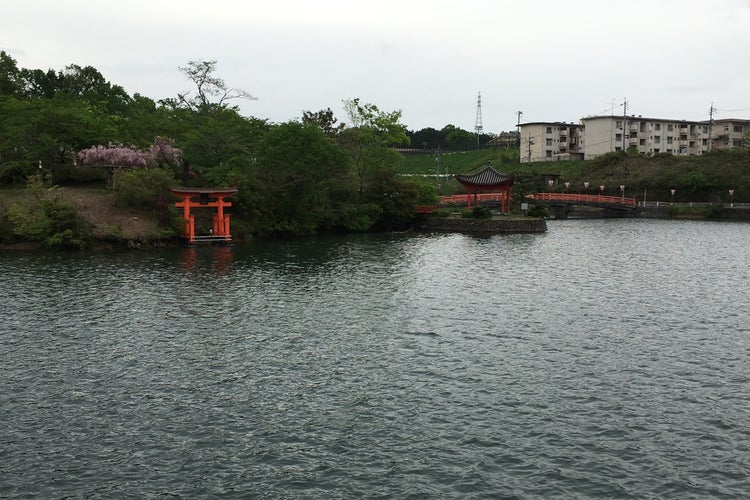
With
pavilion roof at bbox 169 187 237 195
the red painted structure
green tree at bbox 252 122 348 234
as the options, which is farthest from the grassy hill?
pavilion roof at bbox 169 187 237 195

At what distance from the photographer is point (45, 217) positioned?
164 ft

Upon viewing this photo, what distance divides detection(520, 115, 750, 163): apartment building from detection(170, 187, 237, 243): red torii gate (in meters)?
97.4

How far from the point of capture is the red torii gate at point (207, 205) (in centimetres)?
5488

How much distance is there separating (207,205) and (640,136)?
363 feet

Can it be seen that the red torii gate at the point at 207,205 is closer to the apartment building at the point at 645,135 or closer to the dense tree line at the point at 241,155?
the dense tree line at the point at 241,155

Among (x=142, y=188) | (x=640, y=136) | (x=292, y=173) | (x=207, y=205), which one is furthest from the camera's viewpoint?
(x=640, y=136)

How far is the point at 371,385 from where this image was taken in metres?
20.0

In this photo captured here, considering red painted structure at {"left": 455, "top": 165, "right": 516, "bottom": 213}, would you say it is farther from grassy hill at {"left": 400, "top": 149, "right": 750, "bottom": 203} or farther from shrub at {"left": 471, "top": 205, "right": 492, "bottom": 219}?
grassy hill at {"left": 400, "top": 149, "right": 750, "bottom": 203}

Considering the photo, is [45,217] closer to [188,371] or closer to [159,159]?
[159,159]

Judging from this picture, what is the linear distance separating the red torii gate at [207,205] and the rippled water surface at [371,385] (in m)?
15.5

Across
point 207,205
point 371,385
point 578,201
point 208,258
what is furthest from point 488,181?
point 371,385

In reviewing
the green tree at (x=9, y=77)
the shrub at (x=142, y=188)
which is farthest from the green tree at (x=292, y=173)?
the green tree at (x=9, y=77)

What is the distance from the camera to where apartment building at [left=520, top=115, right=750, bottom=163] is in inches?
5300

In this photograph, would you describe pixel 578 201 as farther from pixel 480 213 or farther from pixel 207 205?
pixel 207 205
